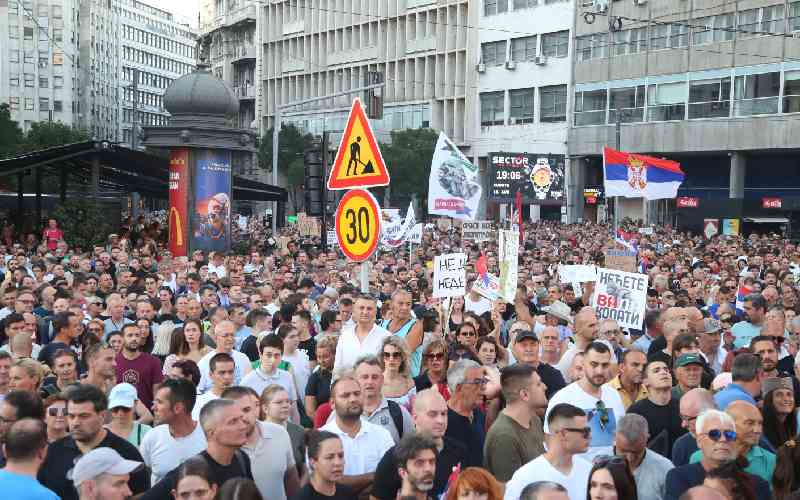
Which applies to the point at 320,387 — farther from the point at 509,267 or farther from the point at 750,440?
the point at 509,267

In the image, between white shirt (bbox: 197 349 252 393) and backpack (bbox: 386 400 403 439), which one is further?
white shirt (bbox: 197 349 252 393)

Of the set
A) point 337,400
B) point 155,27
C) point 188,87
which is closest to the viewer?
point 337,400

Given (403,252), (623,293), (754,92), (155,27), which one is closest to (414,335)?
(623,293)

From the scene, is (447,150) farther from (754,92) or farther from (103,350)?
(754,92)

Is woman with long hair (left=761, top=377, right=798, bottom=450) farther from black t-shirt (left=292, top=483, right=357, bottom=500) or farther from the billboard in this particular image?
the billboard

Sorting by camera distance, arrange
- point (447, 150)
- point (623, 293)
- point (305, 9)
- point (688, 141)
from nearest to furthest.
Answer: point (623, 293) < point (447, 150) < point (688, 141) < point (305, 9)

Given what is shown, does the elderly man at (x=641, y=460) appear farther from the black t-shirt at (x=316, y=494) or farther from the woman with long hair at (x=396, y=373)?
the woman with long hair at (x=396, y=373)

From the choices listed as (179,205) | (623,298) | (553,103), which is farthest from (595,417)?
(553,103)

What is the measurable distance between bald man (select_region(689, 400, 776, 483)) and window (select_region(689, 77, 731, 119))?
49442 mm

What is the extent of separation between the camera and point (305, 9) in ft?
284

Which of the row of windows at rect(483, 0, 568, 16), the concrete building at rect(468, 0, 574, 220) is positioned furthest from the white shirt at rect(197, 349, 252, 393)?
the row of windows at rect(483, 0, 568, 16)

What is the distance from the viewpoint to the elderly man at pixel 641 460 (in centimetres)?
639

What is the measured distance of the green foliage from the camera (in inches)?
1136

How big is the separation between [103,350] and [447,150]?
547 inches
